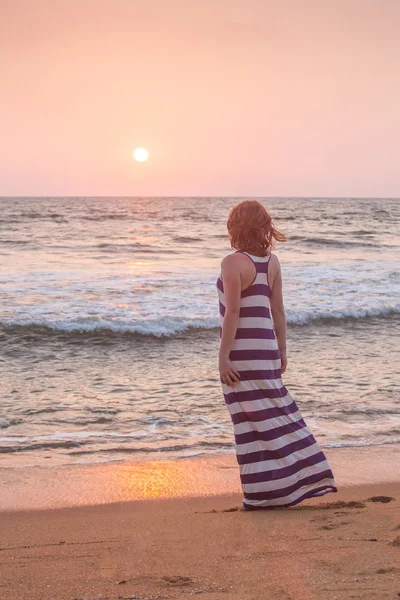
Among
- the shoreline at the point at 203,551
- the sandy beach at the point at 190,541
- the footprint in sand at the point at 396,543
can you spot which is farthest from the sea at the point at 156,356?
the footprint in sand at the point at 396,543

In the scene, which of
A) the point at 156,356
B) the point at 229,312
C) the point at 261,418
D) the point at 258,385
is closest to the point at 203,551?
the point at 261,418

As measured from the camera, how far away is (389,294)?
1537 centimetres

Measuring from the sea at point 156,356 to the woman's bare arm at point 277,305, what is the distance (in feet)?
5.65

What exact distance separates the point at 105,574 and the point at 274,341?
1.54 meters

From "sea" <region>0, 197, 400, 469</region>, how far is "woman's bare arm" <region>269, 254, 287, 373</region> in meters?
1.72

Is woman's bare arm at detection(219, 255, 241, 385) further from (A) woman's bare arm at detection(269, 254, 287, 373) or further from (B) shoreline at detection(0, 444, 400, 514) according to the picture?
(B) shoreline at detection(0, 444, 400, 514)

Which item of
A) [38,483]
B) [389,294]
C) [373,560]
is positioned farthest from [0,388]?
[389,294]

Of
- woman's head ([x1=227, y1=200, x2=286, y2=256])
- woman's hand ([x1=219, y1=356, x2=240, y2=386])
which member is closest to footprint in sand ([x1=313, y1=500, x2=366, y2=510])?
woman's hand ([x1=219, y1=356, x2=240, y2=386])

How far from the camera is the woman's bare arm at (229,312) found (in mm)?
3795

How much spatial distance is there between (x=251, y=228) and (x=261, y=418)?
103cm

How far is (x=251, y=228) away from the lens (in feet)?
12.6

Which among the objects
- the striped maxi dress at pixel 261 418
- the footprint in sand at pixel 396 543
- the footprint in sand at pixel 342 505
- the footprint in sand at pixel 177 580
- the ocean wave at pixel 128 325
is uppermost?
the striped maxi dress at pixel 261 418

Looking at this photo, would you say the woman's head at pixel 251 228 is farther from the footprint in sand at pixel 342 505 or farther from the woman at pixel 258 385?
the footprint in sand at pixel 342 505

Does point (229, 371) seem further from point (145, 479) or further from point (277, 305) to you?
point (145, 479)
